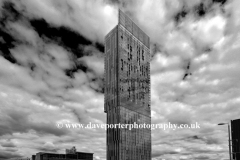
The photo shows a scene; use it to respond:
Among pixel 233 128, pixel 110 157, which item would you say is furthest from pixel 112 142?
pixel 233 128

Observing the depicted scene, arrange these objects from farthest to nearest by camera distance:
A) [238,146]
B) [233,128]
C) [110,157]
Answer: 1. [110,157]
2. [233,128]
3. [238,146]

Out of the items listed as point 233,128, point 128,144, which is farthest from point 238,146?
point 128,144

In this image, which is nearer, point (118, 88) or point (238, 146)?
point (238, 146)

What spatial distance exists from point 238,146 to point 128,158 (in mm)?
87701

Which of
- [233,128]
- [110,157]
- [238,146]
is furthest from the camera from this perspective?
[110,157]

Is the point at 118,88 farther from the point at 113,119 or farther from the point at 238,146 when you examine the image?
the point at 238,146

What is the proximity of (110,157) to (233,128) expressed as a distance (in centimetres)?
9654

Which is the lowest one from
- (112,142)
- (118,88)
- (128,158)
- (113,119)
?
(128,158)

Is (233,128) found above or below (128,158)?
above

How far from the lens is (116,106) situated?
198625 mm

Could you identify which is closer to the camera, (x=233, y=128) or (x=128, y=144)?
(x=233, y=128)

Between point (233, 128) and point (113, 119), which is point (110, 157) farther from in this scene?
point (233, 128)

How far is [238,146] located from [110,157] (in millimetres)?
97591

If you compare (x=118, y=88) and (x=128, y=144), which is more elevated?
(x=118, y=88)
